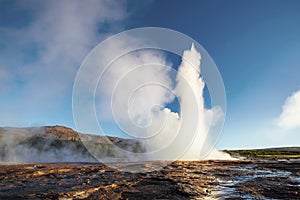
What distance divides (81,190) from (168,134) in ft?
107

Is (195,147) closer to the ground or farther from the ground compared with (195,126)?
closer to the ground

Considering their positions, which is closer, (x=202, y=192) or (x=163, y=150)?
(x=202, y=192)

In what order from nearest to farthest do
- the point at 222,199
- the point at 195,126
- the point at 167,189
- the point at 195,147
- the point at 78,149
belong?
the point at 222,199
the point at 167,189
the point at 195,147
the point at 195,126
the point at 78,149

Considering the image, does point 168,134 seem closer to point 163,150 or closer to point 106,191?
point 163,150

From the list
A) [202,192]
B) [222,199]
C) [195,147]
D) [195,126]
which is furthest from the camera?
[195,126]

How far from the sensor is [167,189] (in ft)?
32.2

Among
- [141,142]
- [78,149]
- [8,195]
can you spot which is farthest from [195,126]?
[8,195]

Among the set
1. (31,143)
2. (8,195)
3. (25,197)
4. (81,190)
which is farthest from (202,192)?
(31,143)

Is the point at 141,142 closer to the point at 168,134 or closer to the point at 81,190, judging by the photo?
the point at 168,134

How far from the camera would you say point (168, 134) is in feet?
135

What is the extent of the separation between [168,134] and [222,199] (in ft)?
109

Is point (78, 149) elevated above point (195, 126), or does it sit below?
below

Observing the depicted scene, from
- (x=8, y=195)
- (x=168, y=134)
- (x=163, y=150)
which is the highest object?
(x=168, y=134)

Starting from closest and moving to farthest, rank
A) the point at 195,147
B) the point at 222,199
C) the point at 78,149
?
the point at 222,199, the point at 195,147, the point at 78,149
